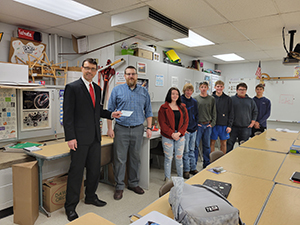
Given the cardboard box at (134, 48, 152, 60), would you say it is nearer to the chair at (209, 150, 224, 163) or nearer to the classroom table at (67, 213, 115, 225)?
the chair at (209, 150, 224, 163)

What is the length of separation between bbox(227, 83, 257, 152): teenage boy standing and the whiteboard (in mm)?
2866

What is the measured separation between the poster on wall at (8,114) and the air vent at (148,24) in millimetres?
A: 1729

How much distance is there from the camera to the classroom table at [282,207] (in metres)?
1.21

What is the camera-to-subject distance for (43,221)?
251 cm

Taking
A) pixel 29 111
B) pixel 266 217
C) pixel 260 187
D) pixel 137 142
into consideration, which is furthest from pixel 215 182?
pixel 29 111

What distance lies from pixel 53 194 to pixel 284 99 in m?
6.73

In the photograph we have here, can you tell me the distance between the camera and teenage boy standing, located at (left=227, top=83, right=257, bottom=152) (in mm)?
4293

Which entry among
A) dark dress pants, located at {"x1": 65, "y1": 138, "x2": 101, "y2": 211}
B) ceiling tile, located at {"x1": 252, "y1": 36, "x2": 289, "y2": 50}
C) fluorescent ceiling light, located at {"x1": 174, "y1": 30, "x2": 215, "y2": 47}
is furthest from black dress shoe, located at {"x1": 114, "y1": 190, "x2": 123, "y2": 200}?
ceiling tile, located at {"x1": 252, "y1": 36, "x2": 289, "y2": 50}

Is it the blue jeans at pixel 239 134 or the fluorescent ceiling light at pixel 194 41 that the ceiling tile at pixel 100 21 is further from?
the blue jeans at pixel 239 134

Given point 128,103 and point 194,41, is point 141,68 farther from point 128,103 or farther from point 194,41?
point 194,41

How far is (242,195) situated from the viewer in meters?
1.52

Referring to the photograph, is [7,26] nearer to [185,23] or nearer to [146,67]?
[146,67]

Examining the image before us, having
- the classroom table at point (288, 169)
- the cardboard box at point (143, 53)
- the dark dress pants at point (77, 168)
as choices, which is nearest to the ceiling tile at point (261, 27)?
the cardboard box at point (143, 53)

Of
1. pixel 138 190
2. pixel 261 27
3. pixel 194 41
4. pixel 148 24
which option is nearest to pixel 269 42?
pixel 261 27
